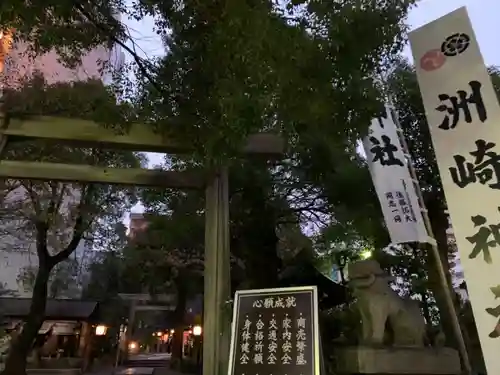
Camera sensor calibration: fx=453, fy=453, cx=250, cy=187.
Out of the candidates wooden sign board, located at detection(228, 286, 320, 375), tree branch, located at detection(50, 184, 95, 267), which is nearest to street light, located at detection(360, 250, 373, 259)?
wooden sign board, located at detection(228, 286, 320, 375)

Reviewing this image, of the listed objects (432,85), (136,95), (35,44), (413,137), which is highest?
(413,137)

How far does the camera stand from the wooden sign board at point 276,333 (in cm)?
288

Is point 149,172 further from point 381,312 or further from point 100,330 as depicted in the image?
point 100,330

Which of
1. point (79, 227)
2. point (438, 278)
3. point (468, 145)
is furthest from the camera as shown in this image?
point (79, 227)

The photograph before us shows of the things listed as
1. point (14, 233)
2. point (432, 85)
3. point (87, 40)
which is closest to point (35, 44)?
point (87, 40)

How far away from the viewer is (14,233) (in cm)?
1262

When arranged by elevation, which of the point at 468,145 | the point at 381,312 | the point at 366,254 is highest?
the point at 366,254

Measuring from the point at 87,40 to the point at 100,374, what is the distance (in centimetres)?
1435

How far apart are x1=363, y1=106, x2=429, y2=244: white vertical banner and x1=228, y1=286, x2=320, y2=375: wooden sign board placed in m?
2.47

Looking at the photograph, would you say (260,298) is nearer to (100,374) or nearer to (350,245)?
(350,245)

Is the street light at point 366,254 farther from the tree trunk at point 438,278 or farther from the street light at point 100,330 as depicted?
the street light at point 100,330

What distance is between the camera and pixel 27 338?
9.32 metres

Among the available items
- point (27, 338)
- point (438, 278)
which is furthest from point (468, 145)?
point (27, 338)

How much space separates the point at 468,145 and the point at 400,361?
1792 millimetres
